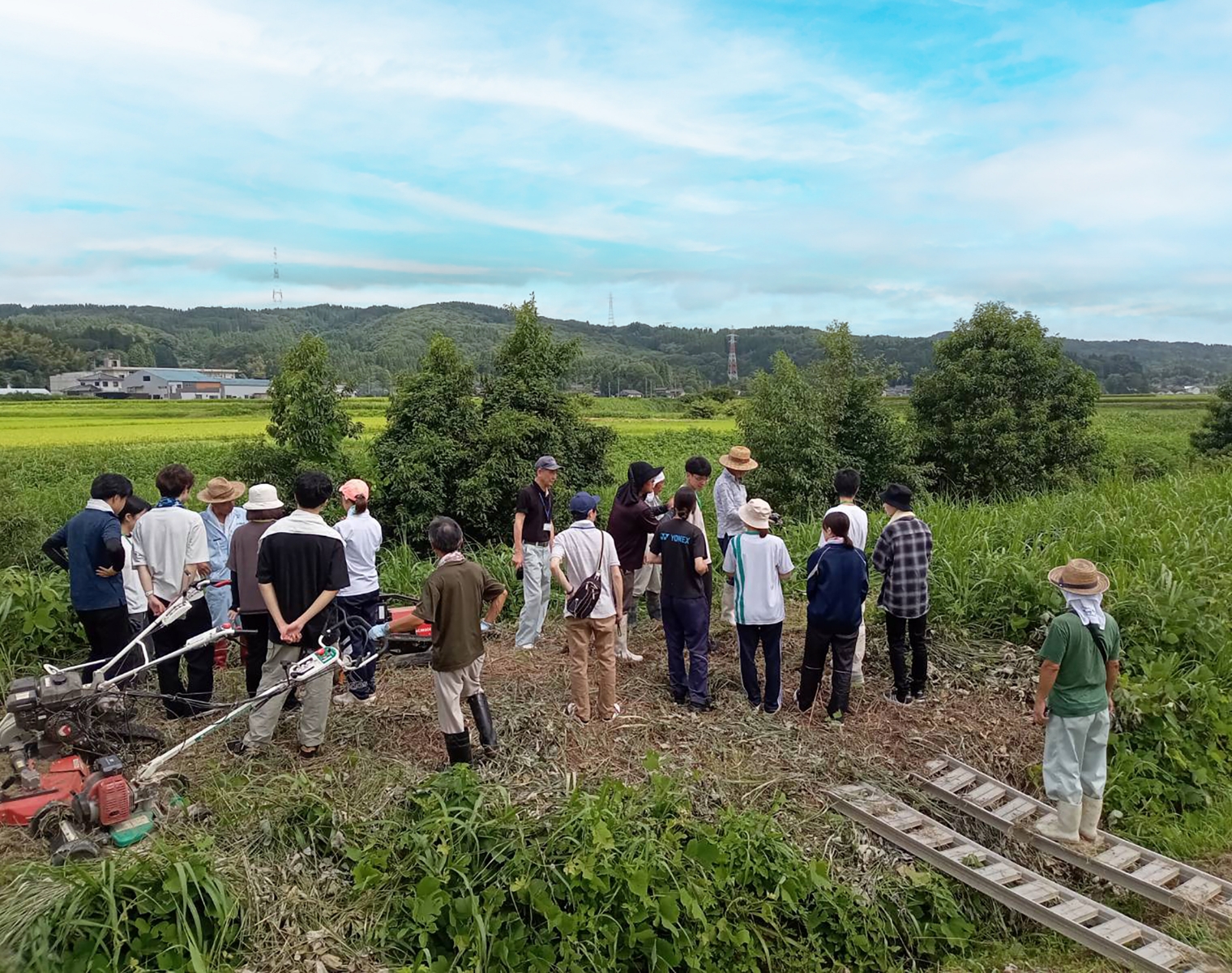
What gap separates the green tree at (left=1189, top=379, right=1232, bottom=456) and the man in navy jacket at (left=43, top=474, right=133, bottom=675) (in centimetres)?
3575

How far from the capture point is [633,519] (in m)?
6.56

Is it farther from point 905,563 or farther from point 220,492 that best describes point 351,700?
point 905,563

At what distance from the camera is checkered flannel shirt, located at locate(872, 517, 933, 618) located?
5.79 metres

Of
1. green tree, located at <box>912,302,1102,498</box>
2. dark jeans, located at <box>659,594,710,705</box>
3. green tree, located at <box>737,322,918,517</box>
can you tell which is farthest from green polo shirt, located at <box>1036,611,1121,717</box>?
green tree, located at <box>912,302,1102,498</box>

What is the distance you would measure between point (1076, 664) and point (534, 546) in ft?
14.4

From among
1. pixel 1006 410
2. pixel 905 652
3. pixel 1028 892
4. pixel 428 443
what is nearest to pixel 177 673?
pixel 905 652

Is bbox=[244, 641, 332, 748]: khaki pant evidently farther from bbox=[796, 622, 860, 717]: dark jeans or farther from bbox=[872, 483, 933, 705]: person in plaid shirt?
bbox=[872, 483, 933, 705]: person in plaid shirt

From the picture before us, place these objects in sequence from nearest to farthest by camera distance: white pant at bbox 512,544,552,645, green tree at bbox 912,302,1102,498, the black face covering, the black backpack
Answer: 1. the black backpack
2. the black face covering
3. white pant at bbox 512,544,552,645
4. green tree at bbox 912,302,1102,498

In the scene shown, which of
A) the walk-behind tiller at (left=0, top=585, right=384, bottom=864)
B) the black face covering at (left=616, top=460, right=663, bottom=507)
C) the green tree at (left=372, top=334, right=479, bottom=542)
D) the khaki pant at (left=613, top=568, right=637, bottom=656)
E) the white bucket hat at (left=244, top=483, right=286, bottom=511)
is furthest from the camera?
the green tree at (left=372, top=334, right=479, bottom=542)

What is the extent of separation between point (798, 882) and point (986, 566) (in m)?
4.89

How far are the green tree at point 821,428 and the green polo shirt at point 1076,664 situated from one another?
9.41 metres

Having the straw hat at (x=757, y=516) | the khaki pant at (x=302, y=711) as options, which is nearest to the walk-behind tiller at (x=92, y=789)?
the khaki pant at (x=302, y=711)

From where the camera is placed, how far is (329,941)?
355 cm

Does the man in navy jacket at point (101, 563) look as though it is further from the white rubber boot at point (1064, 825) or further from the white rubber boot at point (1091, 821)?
the white rubber boot at point (1091, 821)
